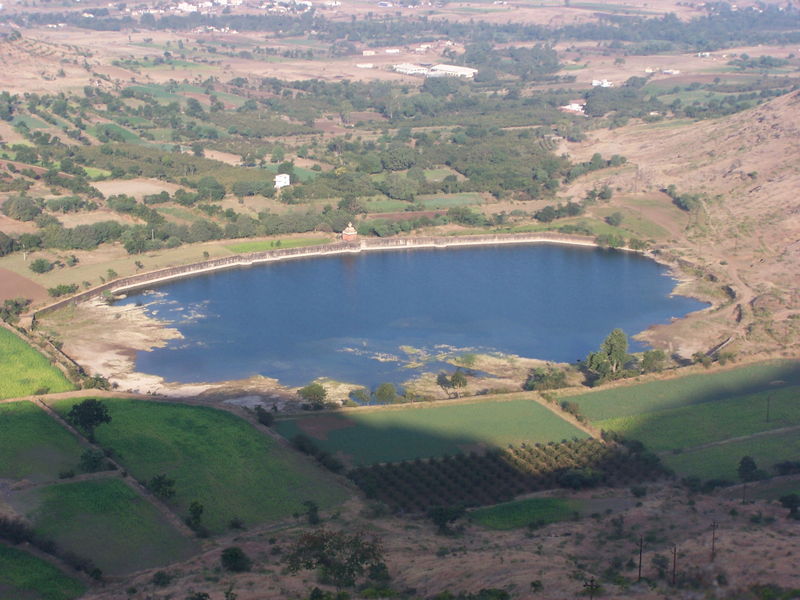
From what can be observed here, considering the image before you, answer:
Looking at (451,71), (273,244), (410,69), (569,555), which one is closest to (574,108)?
(451,71)

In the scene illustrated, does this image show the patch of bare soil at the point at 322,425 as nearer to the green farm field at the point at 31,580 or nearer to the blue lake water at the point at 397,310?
the blue lake water at the point at 397,310

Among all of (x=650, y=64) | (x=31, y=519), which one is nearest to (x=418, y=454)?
(x=31, y=519)

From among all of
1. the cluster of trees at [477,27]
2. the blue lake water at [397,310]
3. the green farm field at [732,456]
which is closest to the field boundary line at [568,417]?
the green farm field at [732,456]

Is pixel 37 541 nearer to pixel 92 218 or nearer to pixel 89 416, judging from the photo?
pixel 89 416

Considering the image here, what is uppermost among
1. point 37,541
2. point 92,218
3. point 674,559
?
point 92,218

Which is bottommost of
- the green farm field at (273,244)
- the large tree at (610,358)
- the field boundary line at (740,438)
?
the field boundary line at (740,438)

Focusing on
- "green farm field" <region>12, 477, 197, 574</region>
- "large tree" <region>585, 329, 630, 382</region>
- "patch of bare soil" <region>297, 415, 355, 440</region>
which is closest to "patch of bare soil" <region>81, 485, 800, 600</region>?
"green farm field" <region>12, 477, 197, 574</region>

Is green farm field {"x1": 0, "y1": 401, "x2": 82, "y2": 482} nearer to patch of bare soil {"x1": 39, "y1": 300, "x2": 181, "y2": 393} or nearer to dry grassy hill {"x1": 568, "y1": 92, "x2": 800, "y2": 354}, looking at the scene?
patch of bare soil {"x1": 39, "y1": 300, "x2": 181, "y2": 393}
